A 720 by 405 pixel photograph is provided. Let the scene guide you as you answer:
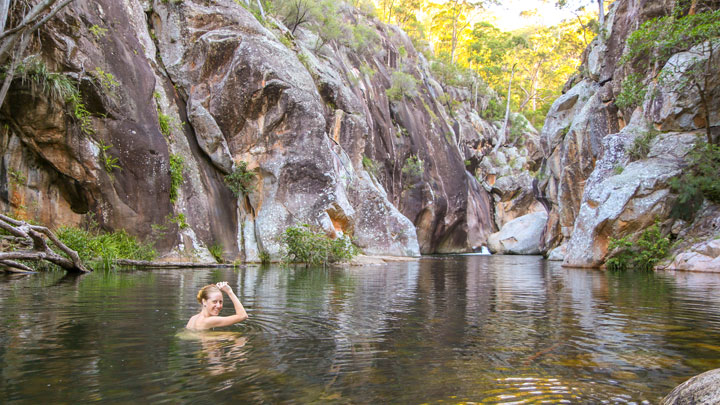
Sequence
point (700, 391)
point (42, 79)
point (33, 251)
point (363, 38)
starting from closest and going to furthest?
point (700, 391) → point (33, 251) → point (42, 79) → point (363, 38)

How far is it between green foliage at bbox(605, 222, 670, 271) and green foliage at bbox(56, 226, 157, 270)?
54.9 feet

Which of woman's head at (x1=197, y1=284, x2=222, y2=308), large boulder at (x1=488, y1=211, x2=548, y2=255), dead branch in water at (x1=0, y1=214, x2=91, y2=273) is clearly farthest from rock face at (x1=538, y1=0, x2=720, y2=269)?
dead branch in water at (x1=0, y1=214, x2=91, y2=273)

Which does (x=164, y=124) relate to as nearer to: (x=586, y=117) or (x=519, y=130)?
(x=586, y=117)

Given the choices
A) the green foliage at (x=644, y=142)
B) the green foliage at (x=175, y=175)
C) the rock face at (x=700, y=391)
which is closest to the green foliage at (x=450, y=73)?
the green foliage at (x=644, y=142)

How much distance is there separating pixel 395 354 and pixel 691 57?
2087cm

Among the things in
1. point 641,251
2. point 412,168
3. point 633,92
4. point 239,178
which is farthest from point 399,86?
point 641,251

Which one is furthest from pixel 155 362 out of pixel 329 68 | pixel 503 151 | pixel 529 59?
pixel 529 59

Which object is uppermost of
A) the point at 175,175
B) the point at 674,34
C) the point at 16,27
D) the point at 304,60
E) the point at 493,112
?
the point at 493,112

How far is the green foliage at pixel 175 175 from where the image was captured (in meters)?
18.1

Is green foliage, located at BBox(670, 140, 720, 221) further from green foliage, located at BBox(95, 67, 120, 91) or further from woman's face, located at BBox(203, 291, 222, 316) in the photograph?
green foliage, located at BBox(95, 67, 120, 91)

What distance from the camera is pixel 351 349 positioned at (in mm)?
4605

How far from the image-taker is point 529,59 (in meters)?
57.2

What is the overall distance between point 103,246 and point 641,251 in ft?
60.9

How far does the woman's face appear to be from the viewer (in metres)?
5.50
